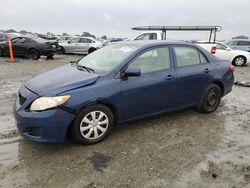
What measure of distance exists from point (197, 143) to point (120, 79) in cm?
159

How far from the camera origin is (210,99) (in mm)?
4945

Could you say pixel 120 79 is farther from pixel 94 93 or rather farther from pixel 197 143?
pixel 197 143

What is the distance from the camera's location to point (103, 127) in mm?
3590

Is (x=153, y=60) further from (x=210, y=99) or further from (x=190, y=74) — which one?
(x=210, y=99)

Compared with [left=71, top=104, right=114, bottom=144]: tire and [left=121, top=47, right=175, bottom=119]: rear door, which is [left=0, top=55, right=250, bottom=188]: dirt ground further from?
[left=121, top=47, right=175, bottom=119]: rear door

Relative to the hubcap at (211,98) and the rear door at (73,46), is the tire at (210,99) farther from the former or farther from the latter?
the rear door at (73,46)

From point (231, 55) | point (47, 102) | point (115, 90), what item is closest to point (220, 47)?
point (231, 55)

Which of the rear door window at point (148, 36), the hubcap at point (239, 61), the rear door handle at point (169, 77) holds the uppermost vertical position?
the rear door window at point (148, 36)

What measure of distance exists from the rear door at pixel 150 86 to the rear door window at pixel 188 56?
24 cm

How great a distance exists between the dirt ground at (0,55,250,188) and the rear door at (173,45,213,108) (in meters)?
0.49

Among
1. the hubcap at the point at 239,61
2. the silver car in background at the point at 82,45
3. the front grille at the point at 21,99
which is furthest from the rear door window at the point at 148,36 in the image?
the front grille at the point at 21,99

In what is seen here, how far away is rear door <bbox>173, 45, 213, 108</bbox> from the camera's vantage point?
4.30 metres

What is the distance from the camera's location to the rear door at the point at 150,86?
12.2 feet

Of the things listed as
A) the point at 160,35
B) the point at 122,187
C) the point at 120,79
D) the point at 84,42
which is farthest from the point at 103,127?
the point at 84,42
